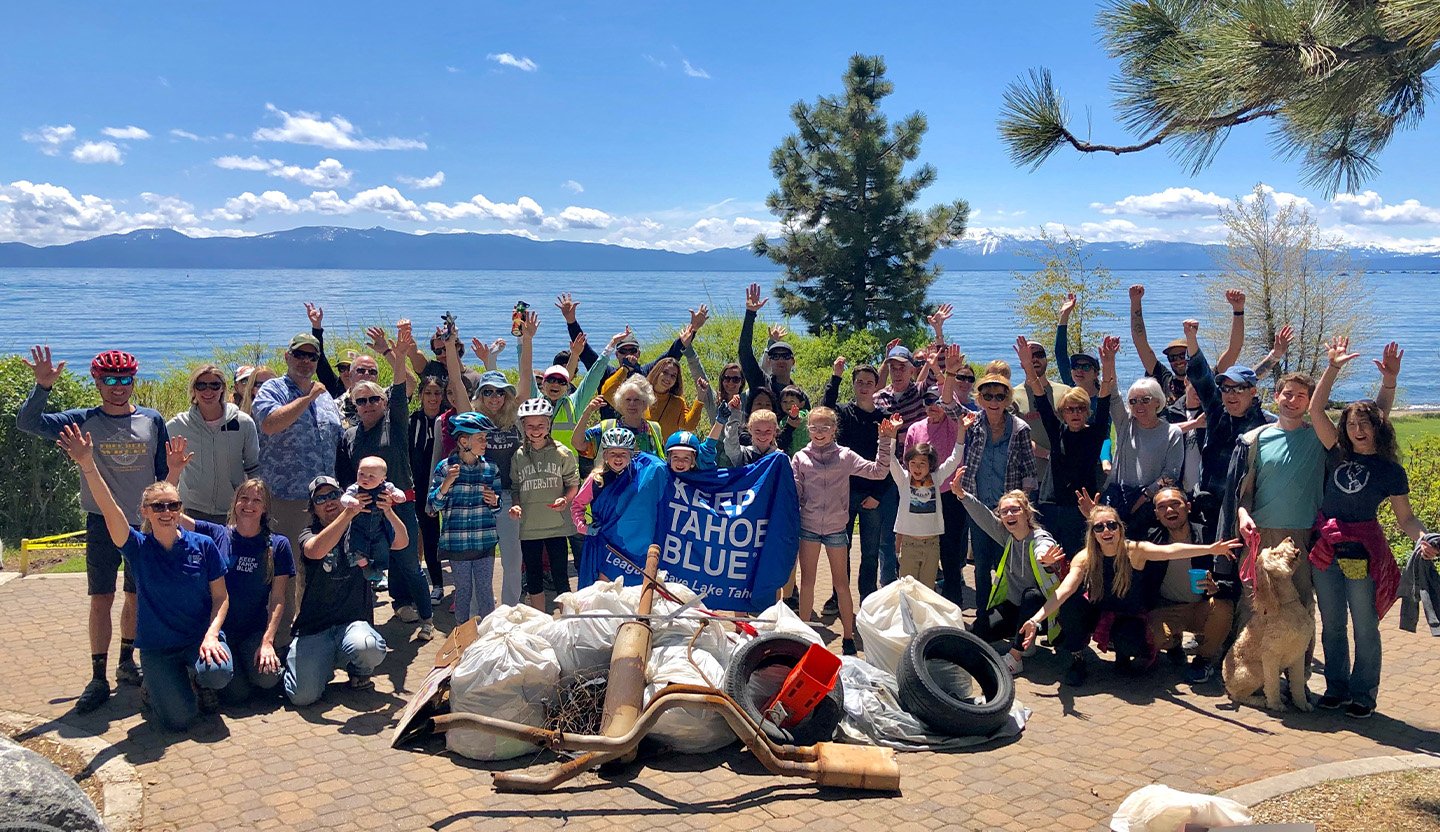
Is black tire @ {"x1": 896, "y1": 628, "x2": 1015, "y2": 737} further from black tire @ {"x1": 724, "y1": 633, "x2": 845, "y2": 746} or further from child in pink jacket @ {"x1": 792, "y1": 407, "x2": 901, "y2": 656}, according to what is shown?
child in pink jacket @ {"x1": 792, "y1": 407, "x2": 901, "y2": 656}

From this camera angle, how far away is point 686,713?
18.6ft

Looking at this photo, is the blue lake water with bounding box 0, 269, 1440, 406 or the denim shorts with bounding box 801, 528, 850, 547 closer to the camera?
the denim shorts with bounding box 801, 528, 850, 547

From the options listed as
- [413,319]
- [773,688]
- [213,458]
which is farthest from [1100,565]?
[413,319]

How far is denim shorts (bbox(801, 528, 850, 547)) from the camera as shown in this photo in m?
7.54

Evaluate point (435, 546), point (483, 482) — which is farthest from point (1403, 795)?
point (435, 546)

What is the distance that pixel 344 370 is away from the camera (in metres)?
10.0

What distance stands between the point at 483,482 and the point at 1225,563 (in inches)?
208

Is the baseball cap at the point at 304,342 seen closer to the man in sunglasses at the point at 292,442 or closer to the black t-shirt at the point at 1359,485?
the man in sunglasses at the point at 292,442

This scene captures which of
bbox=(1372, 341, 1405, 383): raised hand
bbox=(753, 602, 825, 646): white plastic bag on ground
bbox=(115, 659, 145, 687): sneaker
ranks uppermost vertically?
bbox=(1372, 341, 1405, 383): raised hand

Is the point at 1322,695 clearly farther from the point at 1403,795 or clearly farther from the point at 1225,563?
the point at 1403,795

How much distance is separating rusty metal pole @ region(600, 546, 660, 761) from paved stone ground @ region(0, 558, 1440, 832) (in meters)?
0.28

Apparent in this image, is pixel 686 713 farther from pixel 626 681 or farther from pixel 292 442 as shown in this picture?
pixel 292 442

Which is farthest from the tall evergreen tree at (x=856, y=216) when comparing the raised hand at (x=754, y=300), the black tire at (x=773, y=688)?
the black tire at (x=773, y=688)

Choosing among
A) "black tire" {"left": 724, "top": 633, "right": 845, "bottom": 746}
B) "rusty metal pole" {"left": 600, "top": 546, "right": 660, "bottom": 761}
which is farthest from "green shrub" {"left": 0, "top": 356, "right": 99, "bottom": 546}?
"black tire" {"left": 724, "top": 633, "right": 845, "bottom": 746}
